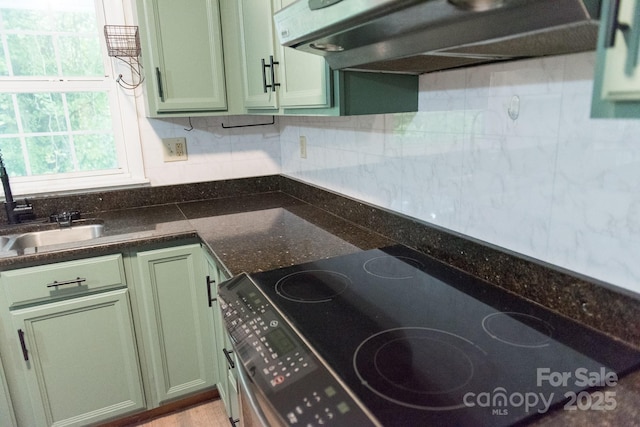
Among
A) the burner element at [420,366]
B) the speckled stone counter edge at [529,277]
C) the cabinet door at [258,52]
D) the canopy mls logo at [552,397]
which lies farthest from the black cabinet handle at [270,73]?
the canopy mls logo at [552,397]

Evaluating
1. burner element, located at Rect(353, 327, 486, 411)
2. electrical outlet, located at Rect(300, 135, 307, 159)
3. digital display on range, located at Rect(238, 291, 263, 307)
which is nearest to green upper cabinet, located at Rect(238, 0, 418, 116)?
electrical outlet, located at Rect(300, 135, 307, 159)

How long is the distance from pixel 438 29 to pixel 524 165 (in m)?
0.43

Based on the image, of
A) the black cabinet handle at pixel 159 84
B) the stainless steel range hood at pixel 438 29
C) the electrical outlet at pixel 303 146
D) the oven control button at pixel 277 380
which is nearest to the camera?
the stainless steel range hood at pixel 438 29

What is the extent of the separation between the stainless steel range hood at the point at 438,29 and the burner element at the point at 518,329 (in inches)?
23.6

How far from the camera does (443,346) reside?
89 cm

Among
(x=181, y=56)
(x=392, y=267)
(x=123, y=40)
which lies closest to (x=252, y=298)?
(x=392, y=267)

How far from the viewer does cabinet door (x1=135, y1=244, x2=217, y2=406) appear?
181cm

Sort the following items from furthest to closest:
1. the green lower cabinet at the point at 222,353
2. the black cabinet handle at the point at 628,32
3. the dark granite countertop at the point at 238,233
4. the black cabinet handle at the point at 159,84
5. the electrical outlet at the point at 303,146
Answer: the electrical outlet at the point at 303,146 < the black cabinet handle at the point at 159,84 < the green lower cabinet at the point at 222,353 < the dark granite countertop at the point at 238,233 < the black cabinet handle at the point at 628,32

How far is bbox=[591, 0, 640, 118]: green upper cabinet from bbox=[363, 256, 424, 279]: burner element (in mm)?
798

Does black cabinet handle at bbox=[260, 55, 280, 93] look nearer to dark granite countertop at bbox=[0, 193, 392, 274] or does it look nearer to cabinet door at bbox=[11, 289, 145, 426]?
dark granite countertop at bbox=[0, 193, 392, 274]

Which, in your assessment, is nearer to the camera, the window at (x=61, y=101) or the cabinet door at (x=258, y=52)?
the cabinet door at (x=258, y=52)

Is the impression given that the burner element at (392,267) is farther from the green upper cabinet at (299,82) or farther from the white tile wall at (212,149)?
the white tile wall at (212,149)

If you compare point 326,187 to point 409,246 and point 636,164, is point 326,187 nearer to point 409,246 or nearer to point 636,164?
point 409,246

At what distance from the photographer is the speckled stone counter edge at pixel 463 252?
35.2 inches
